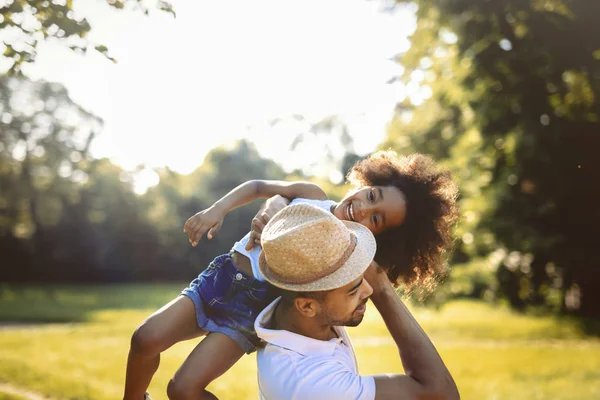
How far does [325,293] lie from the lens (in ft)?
7.17

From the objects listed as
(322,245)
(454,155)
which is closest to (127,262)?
(454,155)

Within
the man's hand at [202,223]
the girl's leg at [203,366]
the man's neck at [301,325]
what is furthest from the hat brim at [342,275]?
the man's hand at [202,223]

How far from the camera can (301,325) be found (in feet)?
7.46

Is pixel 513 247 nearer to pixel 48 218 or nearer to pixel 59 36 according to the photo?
pixel 59 36

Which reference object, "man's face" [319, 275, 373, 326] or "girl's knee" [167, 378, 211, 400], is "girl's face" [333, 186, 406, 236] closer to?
"man's face" [319, 275, 373, 326]

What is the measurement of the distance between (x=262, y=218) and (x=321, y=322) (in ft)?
2.62

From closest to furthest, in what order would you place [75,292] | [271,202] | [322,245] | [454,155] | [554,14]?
[322,245] → [271,202] → [554,14] → [454,155] → [75,292]

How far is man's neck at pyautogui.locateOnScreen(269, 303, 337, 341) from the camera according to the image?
7.45 ft

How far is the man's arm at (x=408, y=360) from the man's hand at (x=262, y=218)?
622 mm

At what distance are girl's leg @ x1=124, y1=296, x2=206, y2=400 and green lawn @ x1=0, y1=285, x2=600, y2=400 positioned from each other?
440cm

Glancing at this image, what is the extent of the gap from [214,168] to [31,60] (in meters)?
24.0

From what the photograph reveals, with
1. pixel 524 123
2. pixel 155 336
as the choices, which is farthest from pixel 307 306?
pixel 524 123

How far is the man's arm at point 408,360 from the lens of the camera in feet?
7.23

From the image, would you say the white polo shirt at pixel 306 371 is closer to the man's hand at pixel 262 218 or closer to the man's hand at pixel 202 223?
the man's hand at pixel 262 218
